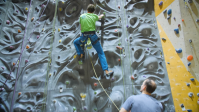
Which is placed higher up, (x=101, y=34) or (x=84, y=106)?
(x=101, y=34)

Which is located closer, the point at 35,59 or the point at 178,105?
the point at 178,105

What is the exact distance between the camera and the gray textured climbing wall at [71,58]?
2.49m

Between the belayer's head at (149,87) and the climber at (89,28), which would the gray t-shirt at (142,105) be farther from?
the climber at (89,28)

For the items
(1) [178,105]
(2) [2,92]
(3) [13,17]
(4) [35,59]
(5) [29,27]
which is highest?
(3) [13,17]

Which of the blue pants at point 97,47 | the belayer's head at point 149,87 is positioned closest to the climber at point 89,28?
the blue pants at point 97,47

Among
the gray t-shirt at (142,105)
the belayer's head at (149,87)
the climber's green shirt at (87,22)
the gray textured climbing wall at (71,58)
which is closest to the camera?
the gray t-shirt at (142,105)

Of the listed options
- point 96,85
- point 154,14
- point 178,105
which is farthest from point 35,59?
point 178,105

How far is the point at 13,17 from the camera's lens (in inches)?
126

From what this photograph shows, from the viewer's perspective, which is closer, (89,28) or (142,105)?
(142,105)

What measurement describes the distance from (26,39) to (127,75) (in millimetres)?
2492

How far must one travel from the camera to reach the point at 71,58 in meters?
2.70

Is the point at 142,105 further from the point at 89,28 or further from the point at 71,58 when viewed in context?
the point at 71,58

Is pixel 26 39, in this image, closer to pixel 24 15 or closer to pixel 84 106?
pixel 24 15

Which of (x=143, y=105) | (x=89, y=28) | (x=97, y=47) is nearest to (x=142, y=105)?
(x=143, y=105)
